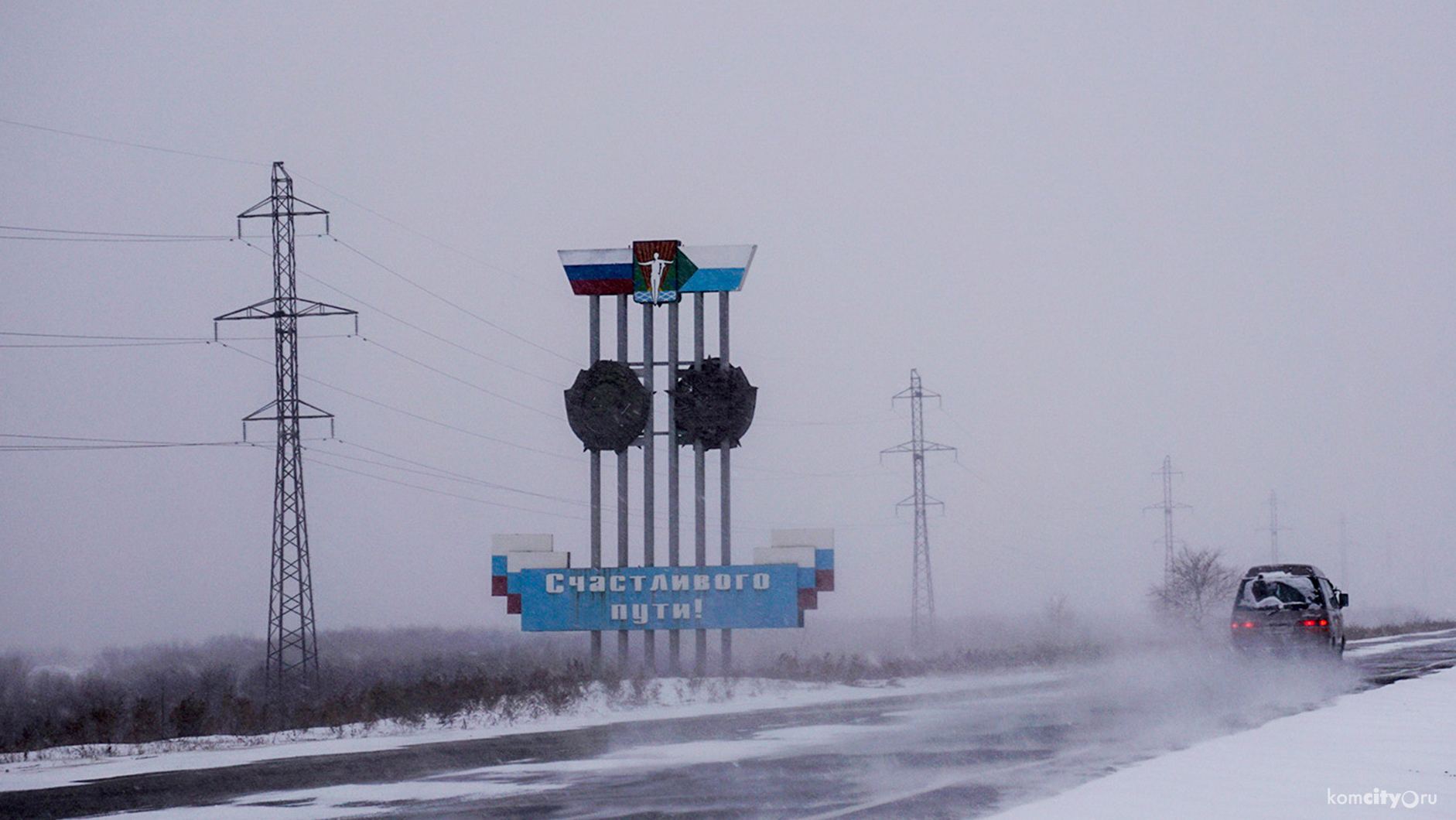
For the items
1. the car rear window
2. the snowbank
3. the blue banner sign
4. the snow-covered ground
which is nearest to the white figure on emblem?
the blue banner sign

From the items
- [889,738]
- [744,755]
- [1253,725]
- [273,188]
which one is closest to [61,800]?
[744,755]

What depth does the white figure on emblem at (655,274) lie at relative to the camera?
3609 cm

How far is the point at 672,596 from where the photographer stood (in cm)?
3572

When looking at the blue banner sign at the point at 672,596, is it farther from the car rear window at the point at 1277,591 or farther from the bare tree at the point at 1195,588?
the bare tree at the point at 1195,588

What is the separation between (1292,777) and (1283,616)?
60.2 feet

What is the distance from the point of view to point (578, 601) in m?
35.8

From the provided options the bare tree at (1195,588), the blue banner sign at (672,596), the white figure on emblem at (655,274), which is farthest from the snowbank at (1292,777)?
the bare tree at (1195,588)

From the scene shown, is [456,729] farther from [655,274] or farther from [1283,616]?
[1283,616]

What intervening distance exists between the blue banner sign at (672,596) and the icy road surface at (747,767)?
7.54m

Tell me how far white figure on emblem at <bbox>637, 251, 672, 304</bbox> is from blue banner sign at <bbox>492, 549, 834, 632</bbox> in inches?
282
